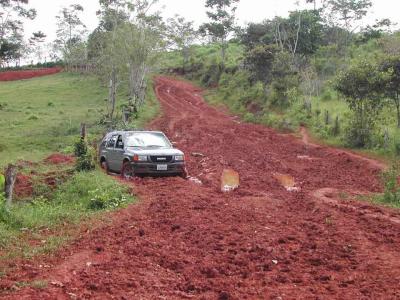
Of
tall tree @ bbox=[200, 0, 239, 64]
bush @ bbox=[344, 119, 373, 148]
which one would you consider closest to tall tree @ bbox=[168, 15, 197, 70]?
tall tree @ bbox=[200, 0, 239, 64]

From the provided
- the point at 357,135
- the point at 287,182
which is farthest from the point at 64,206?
the point at 357,135

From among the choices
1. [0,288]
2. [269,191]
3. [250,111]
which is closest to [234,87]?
[250,111]

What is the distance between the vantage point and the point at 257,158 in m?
18.7

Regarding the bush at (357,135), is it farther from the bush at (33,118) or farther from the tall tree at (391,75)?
the bush at (33,118)

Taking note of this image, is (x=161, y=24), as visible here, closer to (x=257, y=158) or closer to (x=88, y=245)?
→ (x=257, y=158)

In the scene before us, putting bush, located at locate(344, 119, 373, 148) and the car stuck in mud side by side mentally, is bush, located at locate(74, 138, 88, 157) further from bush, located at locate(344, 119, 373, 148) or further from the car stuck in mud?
bush, located at locate(344, 119, 373, 148)

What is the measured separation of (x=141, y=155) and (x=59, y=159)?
7.03 metres

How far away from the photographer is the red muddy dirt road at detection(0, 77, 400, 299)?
577cm

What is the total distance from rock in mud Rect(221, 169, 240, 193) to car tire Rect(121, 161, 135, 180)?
2.48 metres

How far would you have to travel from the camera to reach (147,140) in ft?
48.0

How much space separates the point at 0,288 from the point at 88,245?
203cm

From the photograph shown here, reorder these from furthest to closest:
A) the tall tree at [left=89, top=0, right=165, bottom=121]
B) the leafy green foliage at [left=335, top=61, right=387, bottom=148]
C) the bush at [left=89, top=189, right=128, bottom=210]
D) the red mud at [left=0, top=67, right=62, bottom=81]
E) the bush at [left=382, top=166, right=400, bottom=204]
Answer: the red mud at [left=0, top=67, right=62, bottom=81], the tall tree at [left=89, top=0, right=165, bottom=121], the leafy green foliage at [left=335, top=61, right=387, bottom=148], the bush at [left=382, top=166, right=400, bottom=204], the bush at [left=89, top=189, right=128, bottom=210]

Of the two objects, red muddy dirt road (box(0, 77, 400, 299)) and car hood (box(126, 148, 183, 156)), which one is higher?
car hood (box(126, 148, 183, 156))

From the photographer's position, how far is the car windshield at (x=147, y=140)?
14.4m
